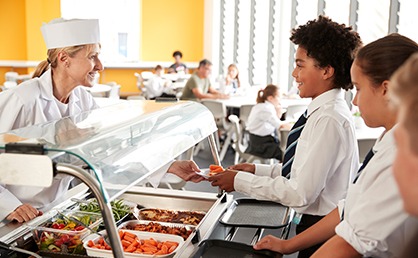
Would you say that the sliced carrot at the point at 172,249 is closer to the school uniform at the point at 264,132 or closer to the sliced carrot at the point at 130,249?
the sliced carrot at the point at 130,249

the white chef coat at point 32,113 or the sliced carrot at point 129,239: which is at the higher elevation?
the white chef coat at point 32,113

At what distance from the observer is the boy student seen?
145 cm

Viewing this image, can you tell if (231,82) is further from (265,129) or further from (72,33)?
(72,33)

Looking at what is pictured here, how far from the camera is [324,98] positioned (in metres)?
1.56

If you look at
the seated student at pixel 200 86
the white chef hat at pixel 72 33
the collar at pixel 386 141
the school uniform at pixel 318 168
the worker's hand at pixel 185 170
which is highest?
the white chef hat at pixel 72 33

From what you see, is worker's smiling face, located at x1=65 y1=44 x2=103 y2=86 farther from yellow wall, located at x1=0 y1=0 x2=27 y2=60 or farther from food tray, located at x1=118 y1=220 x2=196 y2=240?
yellow wall, located at x1=0 y1=0 x2=27 y2=60

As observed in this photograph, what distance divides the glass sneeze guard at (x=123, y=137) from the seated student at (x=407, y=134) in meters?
0.59

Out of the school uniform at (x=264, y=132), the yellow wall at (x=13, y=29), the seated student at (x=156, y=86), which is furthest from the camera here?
the yellow wall at (x=13, y=29)

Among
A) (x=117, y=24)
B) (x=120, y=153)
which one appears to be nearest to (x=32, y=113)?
(x=120, y=153)

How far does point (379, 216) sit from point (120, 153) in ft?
1.93

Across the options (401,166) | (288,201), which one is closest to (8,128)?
(288,201)

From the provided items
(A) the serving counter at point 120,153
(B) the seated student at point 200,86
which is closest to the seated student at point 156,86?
(B) the seated student at point 200,86

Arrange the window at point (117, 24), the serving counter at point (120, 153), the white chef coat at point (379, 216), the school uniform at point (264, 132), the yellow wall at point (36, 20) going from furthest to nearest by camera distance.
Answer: the window at point (117, 24)
the yellow wall at point (36, 20)
the school uniform at point (264, 132)
the serving counter at point (120, 153)
the white chef coat at point (379, 216)

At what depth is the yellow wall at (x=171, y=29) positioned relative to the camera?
10055 mm
